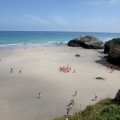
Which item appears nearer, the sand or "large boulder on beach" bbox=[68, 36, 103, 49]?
the sand

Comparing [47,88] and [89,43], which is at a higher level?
[47,88]

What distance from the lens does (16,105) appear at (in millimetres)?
15219

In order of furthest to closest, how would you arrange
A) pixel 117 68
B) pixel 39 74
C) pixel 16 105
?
pixel 117 68
pixel 39 74
pixel 16 105

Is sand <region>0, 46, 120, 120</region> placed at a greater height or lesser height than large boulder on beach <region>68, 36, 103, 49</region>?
greater

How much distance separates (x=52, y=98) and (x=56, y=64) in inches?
481

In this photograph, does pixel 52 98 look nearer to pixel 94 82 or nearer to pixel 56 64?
pixel 94 82

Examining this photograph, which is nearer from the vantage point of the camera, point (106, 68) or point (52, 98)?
point (52, 98)

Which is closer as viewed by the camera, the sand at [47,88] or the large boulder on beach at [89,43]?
the sand at [47,88]

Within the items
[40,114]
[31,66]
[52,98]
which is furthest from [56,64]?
[40,114]

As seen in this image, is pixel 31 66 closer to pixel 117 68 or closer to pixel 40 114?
pixel 117 68

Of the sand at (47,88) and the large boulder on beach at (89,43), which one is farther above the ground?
the sand at (47,88)

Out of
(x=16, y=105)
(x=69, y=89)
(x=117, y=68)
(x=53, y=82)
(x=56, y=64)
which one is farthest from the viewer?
(x=56, y=64)

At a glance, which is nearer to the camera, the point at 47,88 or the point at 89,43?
the point at 47,88

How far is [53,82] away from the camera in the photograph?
806 inches
